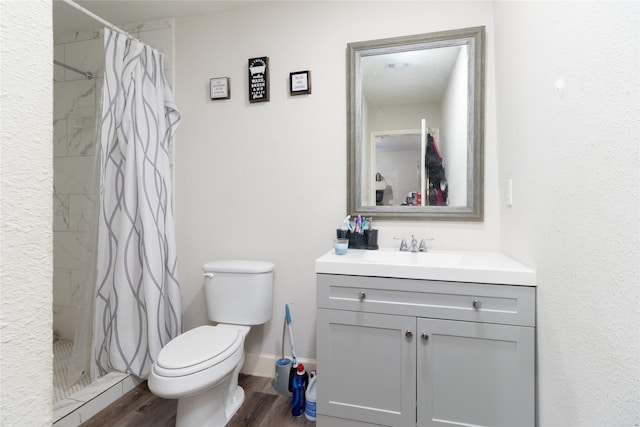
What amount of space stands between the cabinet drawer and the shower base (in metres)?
1.31

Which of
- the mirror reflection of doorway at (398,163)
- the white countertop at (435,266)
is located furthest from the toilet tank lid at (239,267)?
the mirror reflection of doorway at (398,163)

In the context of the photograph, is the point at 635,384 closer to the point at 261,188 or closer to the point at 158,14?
the point at 261,188

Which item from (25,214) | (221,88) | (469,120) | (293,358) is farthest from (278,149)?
(25,214)

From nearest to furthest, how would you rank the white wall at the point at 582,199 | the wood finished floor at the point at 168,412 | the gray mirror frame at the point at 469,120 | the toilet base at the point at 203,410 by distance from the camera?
1. the white wall at the point at 582,199
2. the toilet base at the point at 203,410
3. the wood finished floor at the point at 168,412
4. the gray mirror frame at the point at 469,120

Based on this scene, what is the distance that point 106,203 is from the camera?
72.9 inches

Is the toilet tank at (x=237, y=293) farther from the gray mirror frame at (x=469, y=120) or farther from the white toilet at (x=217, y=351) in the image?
the gray mirror frame at (x=469, y=120)

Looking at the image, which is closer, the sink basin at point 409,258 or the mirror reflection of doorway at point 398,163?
the sink basin at point 409,258

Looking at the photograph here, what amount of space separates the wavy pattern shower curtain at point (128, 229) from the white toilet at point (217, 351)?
348 mm

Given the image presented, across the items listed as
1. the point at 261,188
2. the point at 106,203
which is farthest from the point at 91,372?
the point at 261,188

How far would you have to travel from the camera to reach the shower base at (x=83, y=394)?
1534mm

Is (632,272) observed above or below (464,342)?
above

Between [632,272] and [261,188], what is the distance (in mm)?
1775

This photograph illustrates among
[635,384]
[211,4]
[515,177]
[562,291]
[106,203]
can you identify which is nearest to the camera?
[635,384]

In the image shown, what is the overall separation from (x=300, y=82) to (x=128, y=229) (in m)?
1.35
